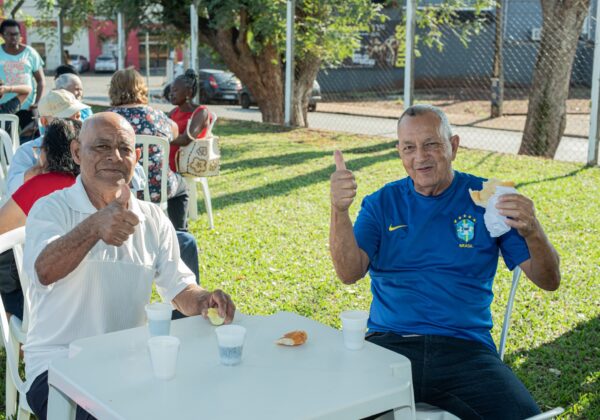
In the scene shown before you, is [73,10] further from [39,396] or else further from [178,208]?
[39,396]

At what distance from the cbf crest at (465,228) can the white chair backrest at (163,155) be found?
Answer: 298cm

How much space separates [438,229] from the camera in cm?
303

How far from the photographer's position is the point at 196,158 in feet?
21.5

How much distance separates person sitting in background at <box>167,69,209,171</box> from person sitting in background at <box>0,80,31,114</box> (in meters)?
2.28

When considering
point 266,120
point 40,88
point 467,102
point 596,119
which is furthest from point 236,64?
point 467,102

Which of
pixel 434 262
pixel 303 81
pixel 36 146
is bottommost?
pixel 434 262

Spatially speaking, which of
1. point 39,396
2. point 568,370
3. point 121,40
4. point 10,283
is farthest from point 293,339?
point 121,40

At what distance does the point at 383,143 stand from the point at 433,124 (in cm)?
894

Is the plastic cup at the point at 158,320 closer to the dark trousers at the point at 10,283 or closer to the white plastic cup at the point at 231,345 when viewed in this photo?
the white plastic cup at the point at 231,345

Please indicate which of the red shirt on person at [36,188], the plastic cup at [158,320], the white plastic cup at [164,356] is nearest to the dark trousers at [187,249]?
the red shirt on person at [36,188]

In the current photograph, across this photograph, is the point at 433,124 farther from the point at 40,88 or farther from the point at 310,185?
the point at 40,88

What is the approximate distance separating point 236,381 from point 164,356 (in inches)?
8.0

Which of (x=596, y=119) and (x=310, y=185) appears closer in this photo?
(x=310, y=185)

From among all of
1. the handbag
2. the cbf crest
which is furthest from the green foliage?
the cbf crest
